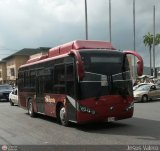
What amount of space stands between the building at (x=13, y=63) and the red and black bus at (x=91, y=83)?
82.4 m

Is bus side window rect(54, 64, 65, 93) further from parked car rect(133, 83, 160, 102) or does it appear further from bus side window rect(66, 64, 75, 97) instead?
parked car rect(133, 83, 160, 102)

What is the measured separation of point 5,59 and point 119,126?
355ft

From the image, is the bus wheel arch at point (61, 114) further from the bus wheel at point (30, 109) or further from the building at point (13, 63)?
the building at point (13, 63)

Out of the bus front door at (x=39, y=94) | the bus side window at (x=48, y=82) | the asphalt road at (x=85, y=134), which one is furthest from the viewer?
the bus front door at (x=39, y=94)

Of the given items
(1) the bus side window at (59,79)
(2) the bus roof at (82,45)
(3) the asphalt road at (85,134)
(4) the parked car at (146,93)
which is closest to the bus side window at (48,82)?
(1) the bus side window at (59,79)

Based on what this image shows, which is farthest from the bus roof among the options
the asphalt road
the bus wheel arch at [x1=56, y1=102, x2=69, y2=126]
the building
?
the building

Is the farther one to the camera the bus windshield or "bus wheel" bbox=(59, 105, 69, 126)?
"bus wheel" bbox=(59, 105, 69, 126)

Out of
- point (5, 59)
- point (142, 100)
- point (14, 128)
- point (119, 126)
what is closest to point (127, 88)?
point (119, 126)

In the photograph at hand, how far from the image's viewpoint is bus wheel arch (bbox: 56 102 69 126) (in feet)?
49.4

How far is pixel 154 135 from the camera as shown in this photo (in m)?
11.9

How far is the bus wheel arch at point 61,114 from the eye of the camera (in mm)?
15070

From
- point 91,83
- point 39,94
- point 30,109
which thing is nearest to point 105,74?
point 91,83

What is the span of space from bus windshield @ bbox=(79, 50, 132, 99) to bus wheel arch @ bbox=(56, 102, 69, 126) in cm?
186

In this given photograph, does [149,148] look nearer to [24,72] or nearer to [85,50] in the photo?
[85,50]
